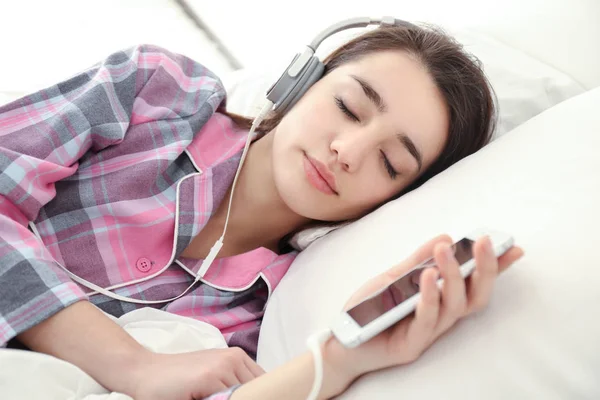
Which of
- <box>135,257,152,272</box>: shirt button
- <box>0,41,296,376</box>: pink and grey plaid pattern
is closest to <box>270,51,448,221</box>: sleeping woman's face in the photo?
<box>0,41,296,376</box>: pink and grey plaid pattern

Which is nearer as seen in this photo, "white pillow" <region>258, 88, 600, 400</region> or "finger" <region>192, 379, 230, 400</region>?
"white pillow" <region>258, 88, 600, 400</region>

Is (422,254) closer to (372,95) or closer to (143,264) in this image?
(372,95)

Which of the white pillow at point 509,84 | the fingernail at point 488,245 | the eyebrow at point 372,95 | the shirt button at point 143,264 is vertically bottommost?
the white pillow at point 509,84

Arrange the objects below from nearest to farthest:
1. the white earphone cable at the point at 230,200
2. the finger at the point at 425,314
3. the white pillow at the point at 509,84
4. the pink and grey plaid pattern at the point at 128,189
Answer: the finger at the point at 425,314
the pink and grey plaid pattern at the point at 128,189
the white earphone cable at the point at 230,200
the white pillow at the point at 509,84

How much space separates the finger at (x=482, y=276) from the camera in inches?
22.5

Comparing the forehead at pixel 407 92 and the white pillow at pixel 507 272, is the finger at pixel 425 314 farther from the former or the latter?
the forehead at pixel 407 92

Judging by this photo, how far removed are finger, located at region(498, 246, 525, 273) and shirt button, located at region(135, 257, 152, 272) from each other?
1.89 ft

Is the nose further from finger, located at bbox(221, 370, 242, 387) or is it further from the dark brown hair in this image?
finger, located at bbox(221, 370, 242, 387)

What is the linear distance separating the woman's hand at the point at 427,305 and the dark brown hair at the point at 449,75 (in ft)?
1.50

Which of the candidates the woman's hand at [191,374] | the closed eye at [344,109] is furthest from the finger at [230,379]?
the closed eye at [344,109]

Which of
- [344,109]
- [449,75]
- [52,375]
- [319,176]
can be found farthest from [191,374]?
[449,75]

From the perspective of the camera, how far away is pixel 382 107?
0.95 m

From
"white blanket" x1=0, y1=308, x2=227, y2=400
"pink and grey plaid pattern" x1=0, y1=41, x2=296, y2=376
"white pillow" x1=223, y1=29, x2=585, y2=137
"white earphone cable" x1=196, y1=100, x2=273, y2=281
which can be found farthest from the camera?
"white pillow" x1=223, y1=29, x2=585, y2=137

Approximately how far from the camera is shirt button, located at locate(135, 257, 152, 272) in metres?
0.96
